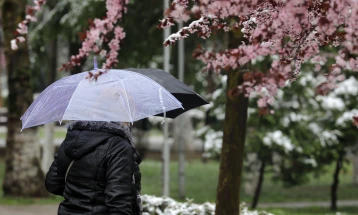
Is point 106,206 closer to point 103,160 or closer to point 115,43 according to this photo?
point 103,160

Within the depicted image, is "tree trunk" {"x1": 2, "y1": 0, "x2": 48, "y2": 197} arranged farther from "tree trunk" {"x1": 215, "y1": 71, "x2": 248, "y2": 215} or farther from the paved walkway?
"tree trunk" {"x1": 215, "y1": 71, "x2": 248, "y2": 215}

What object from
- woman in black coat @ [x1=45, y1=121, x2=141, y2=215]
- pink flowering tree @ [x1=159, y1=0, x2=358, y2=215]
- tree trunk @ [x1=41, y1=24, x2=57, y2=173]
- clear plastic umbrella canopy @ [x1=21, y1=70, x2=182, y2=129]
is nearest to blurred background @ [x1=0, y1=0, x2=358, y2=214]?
tree trunk @ [x1=41, y1=24, x2=57, y2=173]

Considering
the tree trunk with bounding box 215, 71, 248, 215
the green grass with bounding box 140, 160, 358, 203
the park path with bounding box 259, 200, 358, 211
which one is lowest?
the green grass with bounding box 140, 160, 358, 203

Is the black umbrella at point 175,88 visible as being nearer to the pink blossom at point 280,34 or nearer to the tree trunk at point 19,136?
the pink blossom at point 280,34

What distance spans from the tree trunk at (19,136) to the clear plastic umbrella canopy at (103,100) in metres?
7.92

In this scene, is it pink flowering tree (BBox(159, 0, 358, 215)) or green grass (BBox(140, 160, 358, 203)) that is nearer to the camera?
pink flowering tree (BBox(159, 0, 358, 215))

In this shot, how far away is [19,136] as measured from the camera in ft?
44.4

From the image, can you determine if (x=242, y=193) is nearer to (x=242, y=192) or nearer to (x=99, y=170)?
(x=242, y=192)

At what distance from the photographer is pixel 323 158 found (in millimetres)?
16422

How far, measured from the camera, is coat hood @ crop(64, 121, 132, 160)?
4.66m

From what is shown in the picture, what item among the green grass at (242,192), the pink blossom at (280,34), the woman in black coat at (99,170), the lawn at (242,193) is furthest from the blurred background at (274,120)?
the pink blossom at (280,34)

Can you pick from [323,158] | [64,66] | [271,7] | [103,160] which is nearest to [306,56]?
[271,7]

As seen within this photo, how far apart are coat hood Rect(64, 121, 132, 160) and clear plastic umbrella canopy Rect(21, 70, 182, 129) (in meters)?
0.06

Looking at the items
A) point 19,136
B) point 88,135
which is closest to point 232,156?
point 88,135
